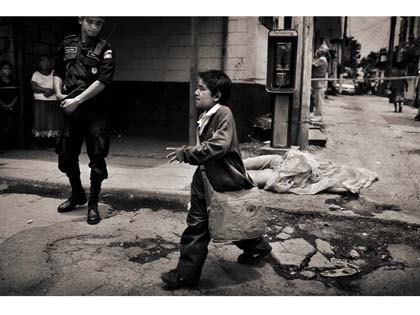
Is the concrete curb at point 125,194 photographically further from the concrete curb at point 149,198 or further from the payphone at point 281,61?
the payphone at point 281,61

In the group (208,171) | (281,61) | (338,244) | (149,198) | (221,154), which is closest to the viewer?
(221,154)

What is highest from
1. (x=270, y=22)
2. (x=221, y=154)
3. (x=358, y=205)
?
(x=270, y=22)

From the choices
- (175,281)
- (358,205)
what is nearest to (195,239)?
(175,281)

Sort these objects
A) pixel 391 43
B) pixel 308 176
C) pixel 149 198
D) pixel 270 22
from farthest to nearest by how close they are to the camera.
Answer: pixel 270 22 < pixel 391 43 < pixel 308 176 < pixel 149 198

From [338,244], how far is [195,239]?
1.40m

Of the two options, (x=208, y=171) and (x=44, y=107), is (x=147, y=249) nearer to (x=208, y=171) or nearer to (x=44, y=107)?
(x=208, y=171)

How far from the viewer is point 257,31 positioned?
23.5ft

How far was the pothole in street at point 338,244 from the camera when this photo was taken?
2.78 m

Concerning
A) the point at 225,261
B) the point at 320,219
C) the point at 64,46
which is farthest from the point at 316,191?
the point at 64,46

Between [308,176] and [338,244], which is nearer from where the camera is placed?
[338,244]

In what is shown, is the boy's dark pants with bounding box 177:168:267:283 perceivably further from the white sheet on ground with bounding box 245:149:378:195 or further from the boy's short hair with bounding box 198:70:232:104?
the white sheet on ground with bounding box 245:149:378:195

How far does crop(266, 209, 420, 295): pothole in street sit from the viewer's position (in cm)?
278

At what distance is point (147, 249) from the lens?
10.2 ft

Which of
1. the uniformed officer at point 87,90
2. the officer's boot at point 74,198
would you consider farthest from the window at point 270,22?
the officer's boot at point 74,198
